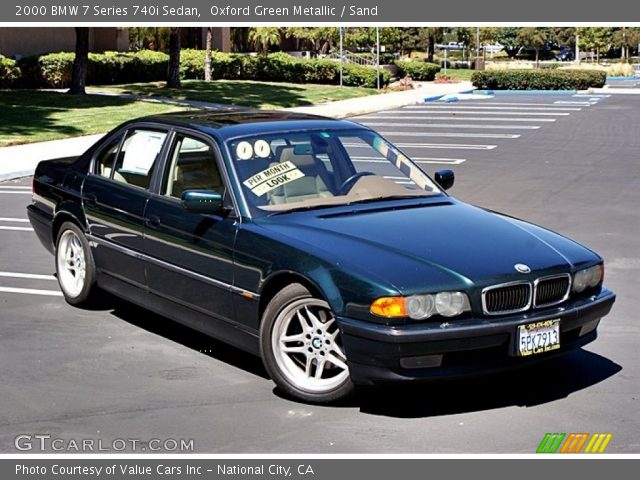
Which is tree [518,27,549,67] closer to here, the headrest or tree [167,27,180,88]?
tree [167,27,180,88]

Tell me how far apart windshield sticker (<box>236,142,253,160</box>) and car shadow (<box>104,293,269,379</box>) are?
128 centimetres

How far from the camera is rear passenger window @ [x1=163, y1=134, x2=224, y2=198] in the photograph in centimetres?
694

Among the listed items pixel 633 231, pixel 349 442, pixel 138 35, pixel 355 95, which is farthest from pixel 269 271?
pixel 138 35

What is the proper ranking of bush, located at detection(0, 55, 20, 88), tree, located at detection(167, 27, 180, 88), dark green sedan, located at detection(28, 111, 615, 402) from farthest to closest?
tree, located at detection(167, 27, 180, 88)
bush, located at detection(0, 55, 20, 88)
dark green sedan, located at detection(28, 111, 615, 402)

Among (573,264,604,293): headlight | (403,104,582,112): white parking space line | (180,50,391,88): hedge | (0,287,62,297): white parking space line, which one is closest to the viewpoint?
(573,264,604,293): headlight

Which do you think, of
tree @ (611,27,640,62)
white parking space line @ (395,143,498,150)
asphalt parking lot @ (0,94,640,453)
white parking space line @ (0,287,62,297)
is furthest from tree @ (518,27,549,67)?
white parking space line @ (0,287,62,297)

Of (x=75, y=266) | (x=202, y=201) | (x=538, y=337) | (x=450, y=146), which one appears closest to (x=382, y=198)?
(x=202, y=201)

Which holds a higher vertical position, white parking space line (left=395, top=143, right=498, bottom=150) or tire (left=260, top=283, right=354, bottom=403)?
white parking space line (left=395, top=143, right=498, bottom=150)

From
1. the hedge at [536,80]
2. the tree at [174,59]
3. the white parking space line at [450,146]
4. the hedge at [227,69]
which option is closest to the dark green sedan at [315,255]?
the white parking space line at [450,146]

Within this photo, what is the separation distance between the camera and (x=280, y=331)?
6.04 meters

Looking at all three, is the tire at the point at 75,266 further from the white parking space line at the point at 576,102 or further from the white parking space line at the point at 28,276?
the white parking space line at the point at 576,102

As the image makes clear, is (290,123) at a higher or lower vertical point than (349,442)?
higher

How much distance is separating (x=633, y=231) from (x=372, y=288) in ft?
22.3

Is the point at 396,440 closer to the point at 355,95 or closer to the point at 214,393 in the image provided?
the point at 214,393
